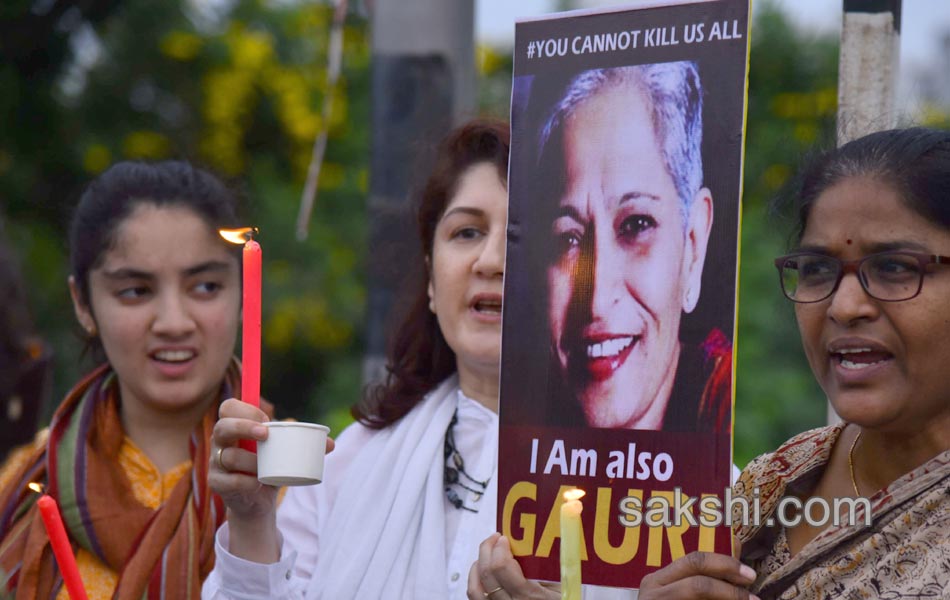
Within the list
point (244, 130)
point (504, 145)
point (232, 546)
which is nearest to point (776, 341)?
point (244, 130)

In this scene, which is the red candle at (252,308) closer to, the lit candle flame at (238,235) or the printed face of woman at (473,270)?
the lit candle flame at (238,235)

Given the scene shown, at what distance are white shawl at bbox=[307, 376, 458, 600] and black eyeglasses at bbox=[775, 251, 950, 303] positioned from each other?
37.7 inches

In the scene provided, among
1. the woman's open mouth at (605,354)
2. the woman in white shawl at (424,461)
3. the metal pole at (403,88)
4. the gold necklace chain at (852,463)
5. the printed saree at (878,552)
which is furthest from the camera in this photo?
the metal pole at (403,88)

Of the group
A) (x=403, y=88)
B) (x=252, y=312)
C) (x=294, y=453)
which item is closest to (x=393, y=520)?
(x=294, y=453)

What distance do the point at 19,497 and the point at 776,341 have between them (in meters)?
4.72

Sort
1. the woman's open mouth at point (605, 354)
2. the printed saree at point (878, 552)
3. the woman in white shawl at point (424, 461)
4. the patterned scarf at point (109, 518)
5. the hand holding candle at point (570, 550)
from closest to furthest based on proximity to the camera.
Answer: the hand holding candle at point (570, 550)
the printed saree at point (878, 552)
the woman's open mouth at point (605, 354)
the woman in white shawl at point (424, 461)
the patterned scarf at point (109, 518)

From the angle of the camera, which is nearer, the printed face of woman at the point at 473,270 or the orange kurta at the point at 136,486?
the printed face of woman at the point at 473,270

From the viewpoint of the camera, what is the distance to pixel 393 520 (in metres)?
2.72

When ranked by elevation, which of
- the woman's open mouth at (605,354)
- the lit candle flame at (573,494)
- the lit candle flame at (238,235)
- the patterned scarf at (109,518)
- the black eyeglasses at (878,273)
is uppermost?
the lit candle flame at (238,235)

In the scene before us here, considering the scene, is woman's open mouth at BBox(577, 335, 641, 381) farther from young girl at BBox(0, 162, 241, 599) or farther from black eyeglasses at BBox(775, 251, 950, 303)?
young girl at BBox(0, 162, 241, 599)

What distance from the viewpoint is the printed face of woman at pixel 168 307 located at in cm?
295

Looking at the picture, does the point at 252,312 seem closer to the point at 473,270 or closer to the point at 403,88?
the point at 473,270

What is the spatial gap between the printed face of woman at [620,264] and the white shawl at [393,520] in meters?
0.72

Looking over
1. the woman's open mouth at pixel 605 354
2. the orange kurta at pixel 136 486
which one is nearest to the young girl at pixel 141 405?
the orange kurta at pixel 136 486
